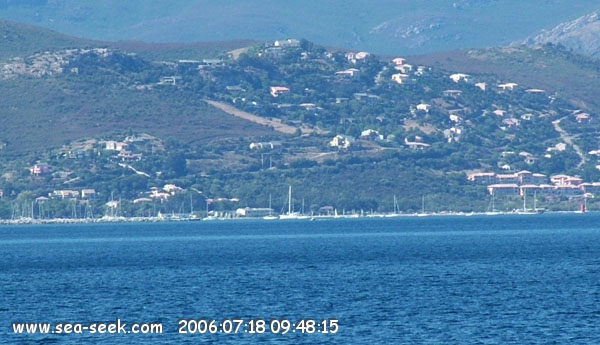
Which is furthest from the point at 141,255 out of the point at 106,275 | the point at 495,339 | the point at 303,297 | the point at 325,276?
the point at 495,339

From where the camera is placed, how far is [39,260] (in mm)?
121375

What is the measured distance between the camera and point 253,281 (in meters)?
88.8

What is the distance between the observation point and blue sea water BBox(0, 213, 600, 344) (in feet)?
202

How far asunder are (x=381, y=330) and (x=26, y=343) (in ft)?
46.9

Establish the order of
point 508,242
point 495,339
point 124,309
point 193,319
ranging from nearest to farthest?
1. point 495,339
2. point 193,319
3. point 124,309
4. point 508,242

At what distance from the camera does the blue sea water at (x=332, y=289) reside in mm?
61594

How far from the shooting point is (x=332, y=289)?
81062 millimetres

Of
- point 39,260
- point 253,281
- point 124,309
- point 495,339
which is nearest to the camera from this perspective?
point 495,339

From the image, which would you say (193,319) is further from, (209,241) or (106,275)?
(209,241)

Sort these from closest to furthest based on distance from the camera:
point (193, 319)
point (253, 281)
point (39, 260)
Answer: point (193, 319) < point (253, 281) < point (39, 260)

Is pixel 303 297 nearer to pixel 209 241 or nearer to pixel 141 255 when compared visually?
pixel 141 255

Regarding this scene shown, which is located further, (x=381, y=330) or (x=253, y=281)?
(x=253, y=281)

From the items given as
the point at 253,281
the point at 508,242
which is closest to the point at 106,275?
the point at 253,281

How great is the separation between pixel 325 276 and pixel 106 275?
15.1m
